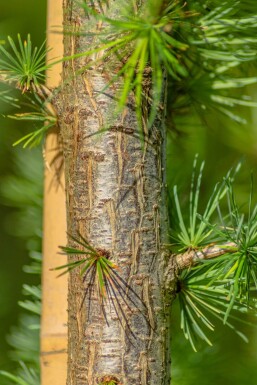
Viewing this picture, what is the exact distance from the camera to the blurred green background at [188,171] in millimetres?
792

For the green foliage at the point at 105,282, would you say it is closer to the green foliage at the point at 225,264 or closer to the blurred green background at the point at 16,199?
the green foliage at the point at 225,264

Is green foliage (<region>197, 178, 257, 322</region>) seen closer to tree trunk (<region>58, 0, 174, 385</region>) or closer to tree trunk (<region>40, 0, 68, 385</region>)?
tree trunk (<region>58, 0, 174, 385</region>)

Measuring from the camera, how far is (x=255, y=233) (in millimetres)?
502

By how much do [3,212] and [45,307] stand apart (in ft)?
2.82

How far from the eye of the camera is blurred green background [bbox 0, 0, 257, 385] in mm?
792

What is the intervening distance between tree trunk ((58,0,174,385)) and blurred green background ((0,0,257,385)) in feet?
0.72

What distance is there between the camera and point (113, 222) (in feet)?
1.58

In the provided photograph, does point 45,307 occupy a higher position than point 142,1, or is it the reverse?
point 142,1

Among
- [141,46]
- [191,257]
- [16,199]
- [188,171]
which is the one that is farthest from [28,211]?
[141,46]

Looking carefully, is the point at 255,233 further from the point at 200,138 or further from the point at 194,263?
the point at 200,138

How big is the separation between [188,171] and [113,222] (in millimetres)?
363

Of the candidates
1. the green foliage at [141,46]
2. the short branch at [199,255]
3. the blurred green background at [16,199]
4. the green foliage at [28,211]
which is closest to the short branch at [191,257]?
the short branch at [199,255]

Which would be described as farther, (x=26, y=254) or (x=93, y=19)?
(x=26, y=254)

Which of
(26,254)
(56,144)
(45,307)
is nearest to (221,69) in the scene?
(56,144)
